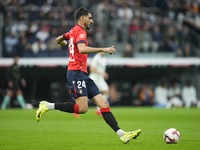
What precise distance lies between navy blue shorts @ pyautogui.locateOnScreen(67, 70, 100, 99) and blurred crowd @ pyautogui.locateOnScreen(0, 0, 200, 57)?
494 inches

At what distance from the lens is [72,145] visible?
5.75 meters

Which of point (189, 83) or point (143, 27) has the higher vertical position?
point (143, 27)

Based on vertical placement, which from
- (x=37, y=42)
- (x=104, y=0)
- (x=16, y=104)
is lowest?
(x=16, y=104)

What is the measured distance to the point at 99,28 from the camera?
65.2ft

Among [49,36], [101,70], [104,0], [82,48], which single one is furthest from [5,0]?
[82,48]

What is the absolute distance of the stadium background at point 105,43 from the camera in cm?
1888

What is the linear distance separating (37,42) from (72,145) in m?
14.0

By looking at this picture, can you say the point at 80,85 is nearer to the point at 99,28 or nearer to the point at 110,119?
the point at 110,119

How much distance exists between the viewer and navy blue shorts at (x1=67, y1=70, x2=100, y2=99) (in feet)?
20.4

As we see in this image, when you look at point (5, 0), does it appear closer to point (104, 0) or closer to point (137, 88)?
point (104, 0)

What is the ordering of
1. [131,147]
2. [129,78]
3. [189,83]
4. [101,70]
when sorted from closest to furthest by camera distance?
[131,147], [101,70], [189,83], [129,78]

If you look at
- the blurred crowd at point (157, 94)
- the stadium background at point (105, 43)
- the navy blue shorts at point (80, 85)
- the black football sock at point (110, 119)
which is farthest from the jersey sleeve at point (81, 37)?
the blurred crowd at point (157, 94)

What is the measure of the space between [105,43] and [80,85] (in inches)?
534

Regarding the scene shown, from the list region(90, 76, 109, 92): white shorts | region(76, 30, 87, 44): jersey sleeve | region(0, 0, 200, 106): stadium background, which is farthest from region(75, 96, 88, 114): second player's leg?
region(0, 0, 200, 106): stadium background
